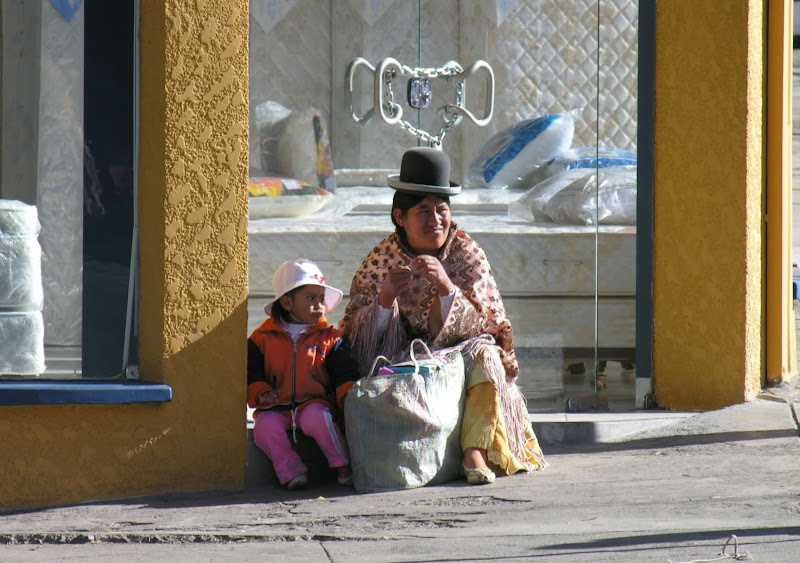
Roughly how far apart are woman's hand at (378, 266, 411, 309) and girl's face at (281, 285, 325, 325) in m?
0.23

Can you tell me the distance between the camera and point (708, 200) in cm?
535

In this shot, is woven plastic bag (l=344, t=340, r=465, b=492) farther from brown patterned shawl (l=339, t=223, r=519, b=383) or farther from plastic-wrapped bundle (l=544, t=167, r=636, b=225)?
plastic-wrapped bundle (l=544, t=167, r=636, b=225)

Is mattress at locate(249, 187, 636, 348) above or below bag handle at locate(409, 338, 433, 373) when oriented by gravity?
above

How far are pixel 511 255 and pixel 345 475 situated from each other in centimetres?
180

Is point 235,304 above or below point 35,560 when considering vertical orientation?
above

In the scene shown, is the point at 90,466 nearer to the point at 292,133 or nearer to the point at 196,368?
the point at 196,368

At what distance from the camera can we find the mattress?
5.71m

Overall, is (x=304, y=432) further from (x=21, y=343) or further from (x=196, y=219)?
(x=21, y=343)

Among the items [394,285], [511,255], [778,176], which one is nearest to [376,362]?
[394,285]

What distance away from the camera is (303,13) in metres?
5.63

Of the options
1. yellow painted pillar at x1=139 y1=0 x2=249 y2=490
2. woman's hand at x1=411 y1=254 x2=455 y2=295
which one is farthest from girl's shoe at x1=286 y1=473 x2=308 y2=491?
woman's hand at x1=411 y1=254 x2=455 y2=295

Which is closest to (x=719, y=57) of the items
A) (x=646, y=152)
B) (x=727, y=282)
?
(x=646, y=152)

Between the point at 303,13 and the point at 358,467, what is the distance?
2.38 metres

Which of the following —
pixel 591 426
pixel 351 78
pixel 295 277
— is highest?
pixel 351 78
